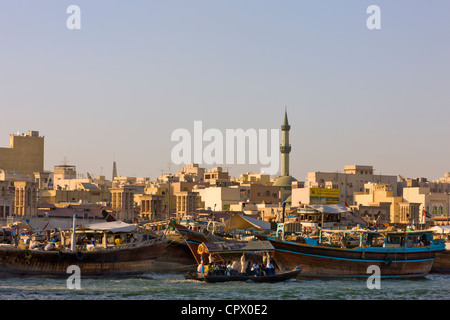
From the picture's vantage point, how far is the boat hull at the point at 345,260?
6059 cm

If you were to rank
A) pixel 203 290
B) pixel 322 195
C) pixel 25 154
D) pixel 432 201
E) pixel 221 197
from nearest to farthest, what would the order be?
1. pixel 203 290
2. pixel 322 195
3. pixel 221 197
4. pixel 432 201
5. pixel 25 154

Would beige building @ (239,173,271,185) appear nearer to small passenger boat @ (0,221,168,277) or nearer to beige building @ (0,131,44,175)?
beige building @ (0,131,44,175)

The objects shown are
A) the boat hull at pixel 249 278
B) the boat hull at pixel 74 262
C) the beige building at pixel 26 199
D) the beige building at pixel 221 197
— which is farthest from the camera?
the beige building at pixel 221 197

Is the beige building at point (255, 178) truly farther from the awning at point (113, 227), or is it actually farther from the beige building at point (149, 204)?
the awning at point (113, 227)

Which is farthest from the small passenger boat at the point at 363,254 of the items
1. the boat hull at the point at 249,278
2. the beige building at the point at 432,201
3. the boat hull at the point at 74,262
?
the beige building at the point at 432,201

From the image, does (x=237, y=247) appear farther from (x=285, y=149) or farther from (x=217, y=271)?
(x=285, y=149)

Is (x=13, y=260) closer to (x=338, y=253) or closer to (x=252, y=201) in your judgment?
(x=338, y=253)

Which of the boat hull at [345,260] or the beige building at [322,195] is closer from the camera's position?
the boat hull at [345,260]

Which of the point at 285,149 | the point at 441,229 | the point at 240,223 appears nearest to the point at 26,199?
the point at 240,223

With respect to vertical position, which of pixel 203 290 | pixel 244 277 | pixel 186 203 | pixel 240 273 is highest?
pixel 186 203

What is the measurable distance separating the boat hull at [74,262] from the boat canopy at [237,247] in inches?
203

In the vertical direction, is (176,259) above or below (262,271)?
below

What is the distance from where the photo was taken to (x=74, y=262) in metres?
55.7

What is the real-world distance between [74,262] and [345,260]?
18397 mm
